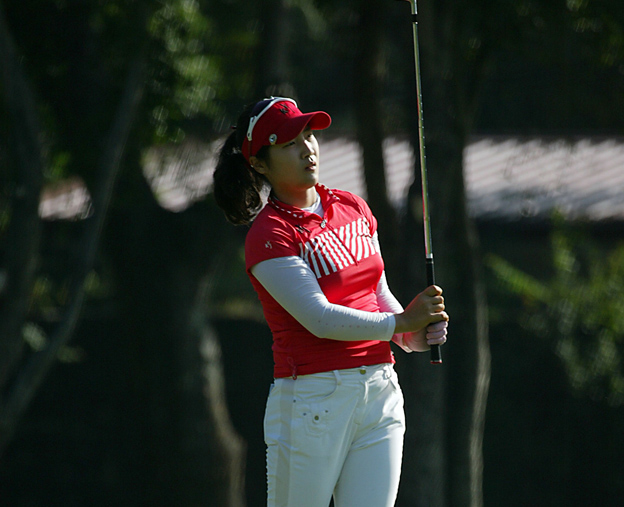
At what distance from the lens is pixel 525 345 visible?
741 cm

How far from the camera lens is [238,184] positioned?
9.21 feet

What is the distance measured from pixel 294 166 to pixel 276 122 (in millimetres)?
136

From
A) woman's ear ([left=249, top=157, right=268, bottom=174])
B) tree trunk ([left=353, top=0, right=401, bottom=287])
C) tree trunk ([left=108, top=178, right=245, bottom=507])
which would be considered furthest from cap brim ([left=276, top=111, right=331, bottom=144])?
tree trunk ([left=108, top=178, right=245, bottom=507])

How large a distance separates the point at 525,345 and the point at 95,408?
363 cm

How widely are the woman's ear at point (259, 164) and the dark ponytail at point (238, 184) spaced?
78 millimetres

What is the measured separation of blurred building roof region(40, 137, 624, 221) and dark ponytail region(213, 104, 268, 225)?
3.31 meters

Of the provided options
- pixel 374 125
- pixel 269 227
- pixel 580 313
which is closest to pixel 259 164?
pixel 269 227

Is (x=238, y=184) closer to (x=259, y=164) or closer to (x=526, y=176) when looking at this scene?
(x=259, y=164)

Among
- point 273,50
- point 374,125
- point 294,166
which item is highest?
point 273,50

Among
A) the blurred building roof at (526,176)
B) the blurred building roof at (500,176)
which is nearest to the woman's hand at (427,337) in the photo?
the blurred building roof at (500,176)

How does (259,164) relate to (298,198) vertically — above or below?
above

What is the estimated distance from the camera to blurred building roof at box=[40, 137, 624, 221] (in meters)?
6.55

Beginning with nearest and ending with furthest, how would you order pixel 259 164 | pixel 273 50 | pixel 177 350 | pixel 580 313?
pixel 259 164 → pixel 273 50 → pixel 177 350 → pixel 580 313

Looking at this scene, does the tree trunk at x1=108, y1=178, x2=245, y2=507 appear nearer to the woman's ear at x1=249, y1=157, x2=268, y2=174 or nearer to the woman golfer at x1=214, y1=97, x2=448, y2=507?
the woman's ear at x1=249, y1=157, x2=268, y2=174
